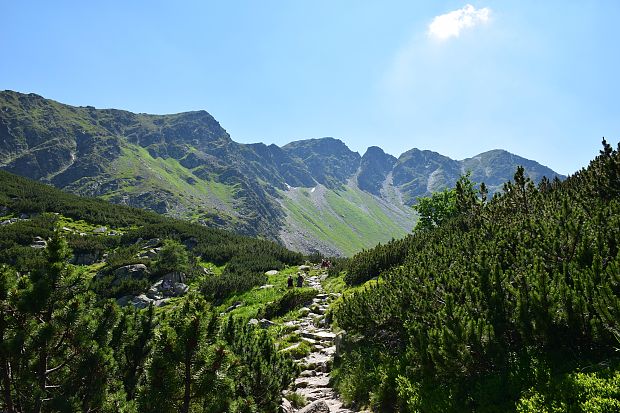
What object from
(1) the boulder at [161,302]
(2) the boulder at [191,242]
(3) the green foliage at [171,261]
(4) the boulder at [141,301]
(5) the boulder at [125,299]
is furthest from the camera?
(2) the boulder at [191,242]

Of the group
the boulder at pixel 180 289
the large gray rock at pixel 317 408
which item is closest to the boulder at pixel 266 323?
the large gray rock at pixel 317 408

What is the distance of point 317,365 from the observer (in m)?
14.3

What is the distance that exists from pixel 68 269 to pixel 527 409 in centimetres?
745

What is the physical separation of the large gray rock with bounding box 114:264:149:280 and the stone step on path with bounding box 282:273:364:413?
67.2 feet

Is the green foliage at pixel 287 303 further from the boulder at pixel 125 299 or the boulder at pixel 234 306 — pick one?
the boulder at pixel 125 299

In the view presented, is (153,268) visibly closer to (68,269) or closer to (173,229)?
(173,229)

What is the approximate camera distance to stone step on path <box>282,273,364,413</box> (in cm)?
1005

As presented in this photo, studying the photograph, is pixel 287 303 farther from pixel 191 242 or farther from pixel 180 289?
pixel 191 242

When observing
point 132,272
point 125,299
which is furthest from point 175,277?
point 125,299

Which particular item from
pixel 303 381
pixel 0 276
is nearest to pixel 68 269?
pixel 0 276

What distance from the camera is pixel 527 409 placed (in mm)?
5695

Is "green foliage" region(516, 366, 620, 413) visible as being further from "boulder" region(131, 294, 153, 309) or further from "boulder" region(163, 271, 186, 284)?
"boulder" region(163, 271, 186, 284)

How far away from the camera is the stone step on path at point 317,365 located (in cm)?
1005

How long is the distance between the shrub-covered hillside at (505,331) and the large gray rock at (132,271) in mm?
27668
